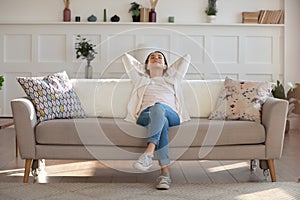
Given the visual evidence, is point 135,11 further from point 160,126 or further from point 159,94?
point 160,126

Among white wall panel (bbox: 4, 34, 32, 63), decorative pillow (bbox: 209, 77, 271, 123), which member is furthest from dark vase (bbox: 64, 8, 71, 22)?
decorative pillow (bbox: 209, 77, 271, 123)

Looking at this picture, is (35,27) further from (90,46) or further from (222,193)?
(222,193)

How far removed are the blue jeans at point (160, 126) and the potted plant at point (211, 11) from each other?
11.5 feet

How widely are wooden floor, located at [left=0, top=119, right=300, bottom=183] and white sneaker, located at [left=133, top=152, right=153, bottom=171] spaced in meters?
0.40

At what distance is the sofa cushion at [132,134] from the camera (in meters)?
3.42

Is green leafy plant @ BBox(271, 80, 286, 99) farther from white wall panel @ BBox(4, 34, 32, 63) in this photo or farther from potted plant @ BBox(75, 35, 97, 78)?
white wall panel @ BBox(4, 34, 32, 63)

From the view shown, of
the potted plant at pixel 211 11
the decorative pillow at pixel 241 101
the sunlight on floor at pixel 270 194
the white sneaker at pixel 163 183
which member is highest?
the potted plant at pixel 211 11

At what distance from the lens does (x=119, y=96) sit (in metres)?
4.10

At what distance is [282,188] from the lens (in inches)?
129

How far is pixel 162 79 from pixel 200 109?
0.43 meters

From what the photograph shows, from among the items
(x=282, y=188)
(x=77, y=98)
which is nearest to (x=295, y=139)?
(x=282, y=188)

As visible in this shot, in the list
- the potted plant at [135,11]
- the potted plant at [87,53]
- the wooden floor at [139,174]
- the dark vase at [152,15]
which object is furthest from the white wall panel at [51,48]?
the wooden floor at [139,174]

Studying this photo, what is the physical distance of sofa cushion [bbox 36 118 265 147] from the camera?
11.2 feet

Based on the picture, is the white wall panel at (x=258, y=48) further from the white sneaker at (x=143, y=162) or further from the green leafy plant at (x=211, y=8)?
the white sneaker at (x=143, y=162)
